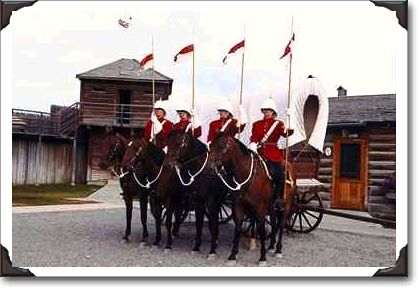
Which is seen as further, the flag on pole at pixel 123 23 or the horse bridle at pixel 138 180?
the horse bridle at pixel 138 180

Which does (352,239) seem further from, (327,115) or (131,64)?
Result: (131,64)

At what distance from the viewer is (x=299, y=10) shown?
5.91 metres

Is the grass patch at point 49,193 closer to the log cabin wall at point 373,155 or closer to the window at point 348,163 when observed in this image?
the log cabin wall at point 373,155

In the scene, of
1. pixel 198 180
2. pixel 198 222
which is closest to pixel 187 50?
pixel 198 180

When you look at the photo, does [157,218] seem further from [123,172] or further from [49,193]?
[49,193]

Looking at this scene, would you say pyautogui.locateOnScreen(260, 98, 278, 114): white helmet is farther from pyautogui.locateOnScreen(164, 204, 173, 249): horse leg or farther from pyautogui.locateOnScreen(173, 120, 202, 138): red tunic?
pyautogui.locateOnScreen(164, 204, 173, 249): horse leg

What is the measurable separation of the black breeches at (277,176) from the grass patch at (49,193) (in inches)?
69.2

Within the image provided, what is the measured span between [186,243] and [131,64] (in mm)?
1981

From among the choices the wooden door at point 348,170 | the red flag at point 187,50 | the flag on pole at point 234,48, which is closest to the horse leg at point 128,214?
the red flag at point 187,50

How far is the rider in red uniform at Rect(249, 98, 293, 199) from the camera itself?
6.21 metres

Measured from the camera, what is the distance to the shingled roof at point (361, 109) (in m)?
6.26

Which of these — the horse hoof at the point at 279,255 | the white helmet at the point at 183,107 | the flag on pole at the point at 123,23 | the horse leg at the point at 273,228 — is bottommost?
the horse hoof at the point at 279,255

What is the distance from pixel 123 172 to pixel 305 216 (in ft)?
7.58

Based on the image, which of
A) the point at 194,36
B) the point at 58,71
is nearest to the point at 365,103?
the point at 194,36
